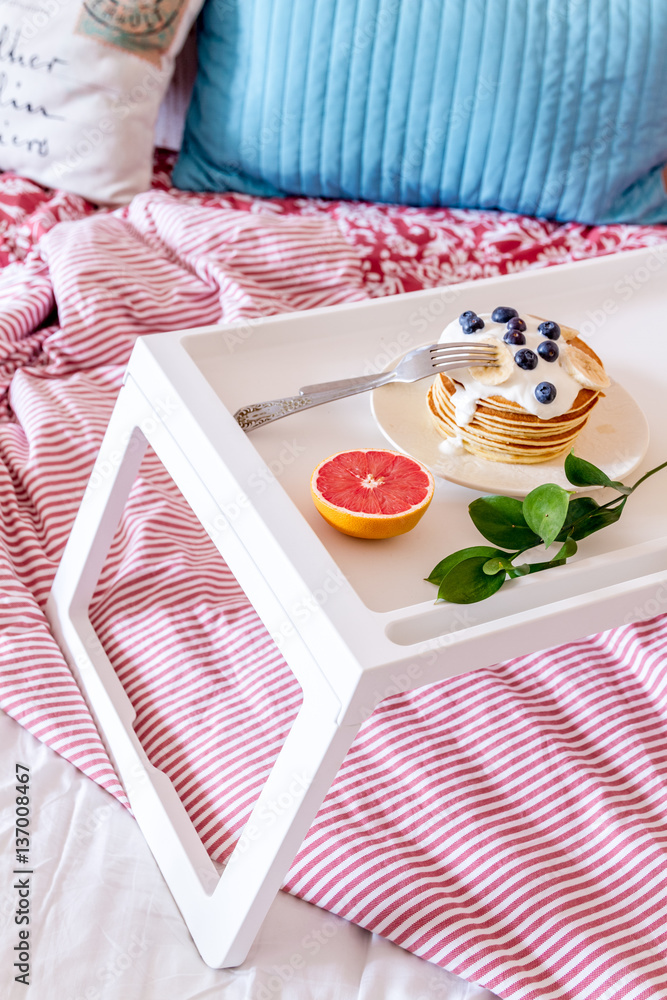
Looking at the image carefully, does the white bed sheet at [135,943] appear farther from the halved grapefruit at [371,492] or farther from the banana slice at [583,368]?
the banana slice at [583,368]

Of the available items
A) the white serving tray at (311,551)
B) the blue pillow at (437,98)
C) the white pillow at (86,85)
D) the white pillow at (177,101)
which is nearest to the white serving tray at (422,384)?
the white serving tray at (311,551)

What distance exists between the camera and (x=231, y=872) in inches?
27.6

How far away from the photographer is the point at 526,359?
2.51 feet

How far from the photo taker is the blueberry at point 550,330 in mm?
793

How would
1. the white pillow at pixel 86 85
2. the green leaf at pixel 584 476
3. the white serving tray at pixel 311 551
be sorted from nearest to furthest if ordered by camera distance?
1. the white serving tray at pixel 311 551
2. the green leaf at pixel 584 476
3. the white pillow at pixel 86 85

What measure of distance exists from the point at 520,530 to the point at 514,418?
114mm

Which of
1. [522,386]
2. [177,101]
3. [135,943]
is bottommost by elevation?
[135,943]

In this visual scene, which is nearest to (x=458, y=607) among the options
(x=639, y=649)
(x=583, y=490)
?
(x=583, y=490)

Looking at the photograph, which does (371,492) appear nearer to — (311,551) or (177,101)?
(311,551)

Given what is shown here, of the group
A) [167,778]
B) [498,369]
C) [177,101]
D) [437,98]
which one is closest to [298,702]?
[167,778]

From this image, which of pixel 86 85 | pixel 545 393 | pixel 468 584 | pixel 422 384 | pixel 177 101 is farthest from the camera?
pixel 177 101

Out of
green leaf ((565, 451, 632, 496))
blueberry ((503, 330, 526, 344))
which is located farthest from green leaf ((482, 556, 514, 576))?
blueberry ((503, 330, 526, 344))

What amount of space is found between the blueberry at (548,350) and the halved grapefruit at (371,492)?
0.15m

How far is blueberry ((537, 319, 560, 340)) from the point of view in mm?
793
